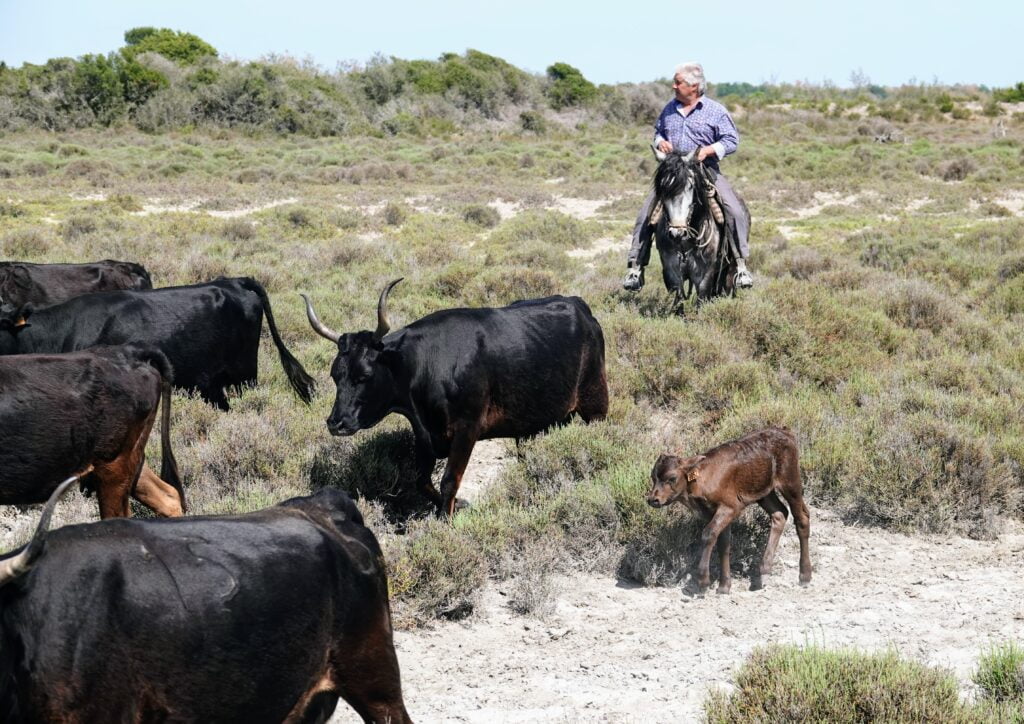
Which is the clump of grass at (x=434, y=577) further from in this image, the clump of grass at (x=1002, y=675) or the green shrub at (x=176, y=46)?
the green shrub at (x=176, y=46)

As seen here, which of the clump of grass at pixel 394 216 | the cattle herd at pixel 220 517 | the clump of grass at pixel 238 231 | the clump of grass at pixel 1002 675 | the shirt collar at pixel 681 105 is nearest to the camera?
the cattle herd at pixel 220 517

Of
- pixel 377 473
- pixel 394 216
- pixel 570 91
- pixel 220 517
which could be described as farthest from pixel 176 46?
pixel 220 517

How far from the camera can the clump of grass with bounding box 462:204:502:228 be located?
21.8 meters

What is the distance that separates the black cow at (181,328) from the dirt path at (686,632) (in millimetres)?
3649

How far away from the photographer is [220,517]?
3668mm

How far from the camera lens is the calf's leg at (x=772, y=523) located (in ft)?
19.2

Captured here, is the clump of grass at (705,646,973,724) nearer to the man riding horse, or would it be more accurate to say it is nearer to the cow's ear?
the cow's ear

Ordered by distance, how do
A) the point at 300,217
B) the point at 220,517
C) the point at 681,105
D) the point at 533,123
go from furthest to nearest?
1. the point at 533,123
2. the point at 300,217
3. the point at 681,105
4. the point at 220,517

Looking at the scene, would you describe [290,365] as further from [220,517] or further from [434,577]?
[220,517]

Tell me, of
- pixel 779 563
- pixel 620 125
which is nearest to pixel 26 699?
pixel 779 563

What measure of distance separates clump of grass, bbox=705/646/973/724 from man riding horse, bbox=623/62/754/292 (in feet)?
24.0

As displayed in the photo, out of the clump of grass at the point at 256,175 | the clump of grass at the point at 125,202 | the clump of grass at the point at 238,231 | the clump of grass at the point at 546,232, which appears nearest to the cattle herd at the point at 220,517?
the clump of grass at the point at 238,231

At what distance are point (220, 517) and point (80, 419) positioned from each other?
2.28 meters

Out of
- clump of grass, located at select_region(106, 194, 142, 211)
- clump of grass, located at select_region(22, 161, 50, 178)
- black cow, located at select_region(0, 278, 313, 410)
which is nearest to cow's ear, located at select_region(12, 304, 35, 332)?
black cow, located at select_region(0, 278, 313, 410)
